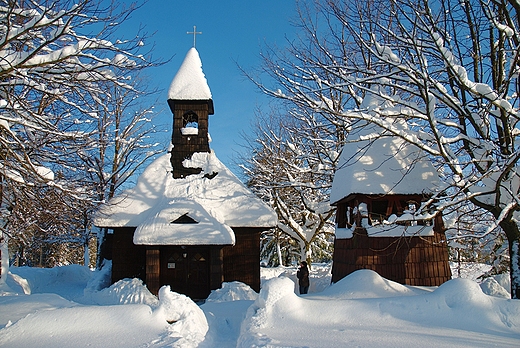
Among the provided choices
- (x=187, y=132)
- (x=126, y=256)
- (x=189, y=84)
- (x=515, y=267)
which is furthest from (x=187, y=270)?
(x=515, y=267)

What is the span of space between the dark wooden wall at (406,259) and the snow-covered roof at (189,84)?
1026 cm

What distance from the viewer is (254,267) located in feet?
49.4

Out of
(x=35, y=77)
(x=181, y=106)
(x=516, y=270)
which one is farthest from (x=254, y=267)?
(x=35, y=77)

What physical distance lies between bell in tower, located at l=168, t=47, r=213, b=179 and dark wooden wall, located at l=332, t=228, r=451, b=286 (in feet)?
28.5

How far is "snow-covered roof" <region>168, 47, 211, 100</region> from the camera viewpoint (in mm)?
17453

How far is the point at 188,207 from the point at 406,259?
7.68m

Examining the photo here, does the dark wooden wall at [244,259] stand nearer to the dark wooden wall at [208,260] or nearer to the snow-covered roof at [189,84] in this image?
the dark wooden wall at [208,260]

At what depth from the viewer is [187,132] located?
1720 centimetres

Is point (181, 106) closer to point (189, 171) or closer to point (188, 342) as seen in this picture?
point (189, 171)

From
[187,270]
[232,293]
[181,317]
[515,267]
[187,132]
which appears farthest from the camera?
[187,132]

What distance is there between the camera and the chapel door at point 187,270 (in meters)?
14.6

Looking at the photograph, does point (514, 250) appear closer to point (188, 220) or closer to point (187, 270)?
point (188, 220)

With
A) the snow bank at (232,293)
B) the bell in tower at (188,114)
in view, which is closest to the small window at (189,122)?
the bell in tower at (188,114)

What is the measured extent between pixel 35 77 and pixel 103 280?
37.0ft
